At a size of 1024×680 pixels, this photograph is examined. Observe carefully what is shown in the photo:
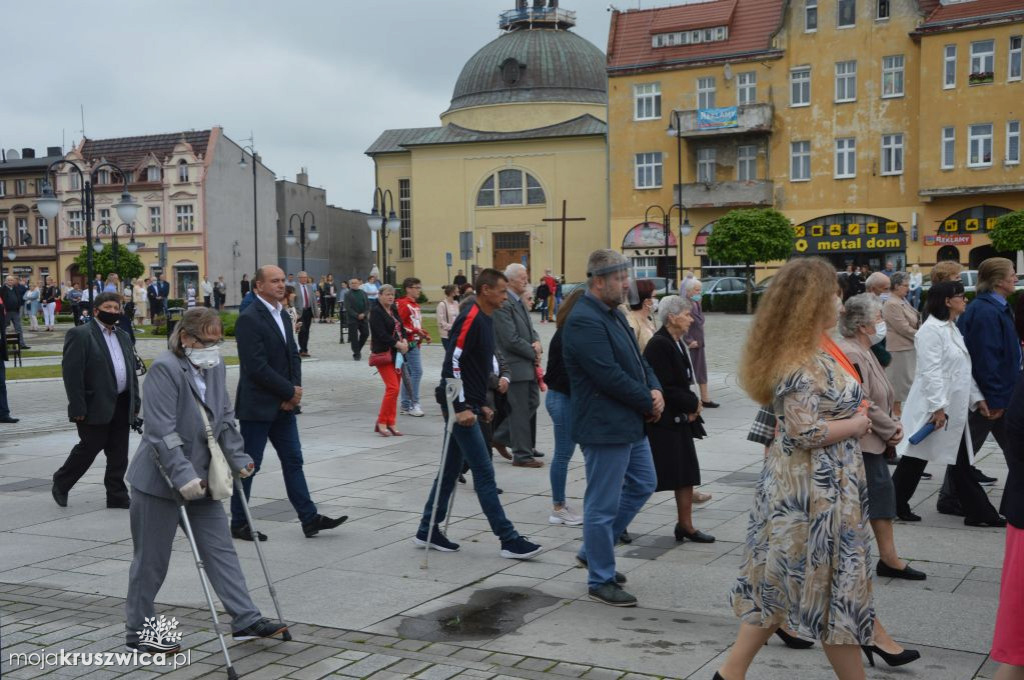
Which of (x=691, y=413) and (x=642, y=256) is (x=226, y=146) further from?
(x=691, y=413)

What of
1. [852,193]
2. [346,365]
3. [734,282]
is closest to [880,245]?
[852,193]

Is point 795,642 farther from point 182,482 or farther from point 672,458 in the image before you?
point 182,482

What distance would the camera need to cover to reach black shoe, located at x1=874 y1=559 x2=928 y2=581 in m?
6.72

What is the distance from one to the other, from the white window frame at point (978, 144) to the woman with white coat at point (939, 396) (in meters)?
43.7

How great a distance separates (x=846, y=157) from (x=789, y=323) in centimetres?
5050

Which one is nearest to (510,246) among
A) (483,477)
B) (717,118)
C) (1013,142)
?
(717,118)

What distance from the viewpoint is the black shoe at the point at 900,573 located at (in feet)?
22.0

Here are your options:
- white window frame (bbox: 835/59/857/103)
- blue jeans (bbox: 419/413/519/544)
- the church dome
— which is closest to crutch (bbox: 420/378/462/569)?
blue jeans (bbox: 419/413/519/544)

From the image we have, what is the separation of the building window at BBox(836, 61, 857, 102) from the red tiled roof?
3854 millimetres

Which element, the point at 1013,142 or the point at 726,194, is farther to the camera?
the point at 726,194

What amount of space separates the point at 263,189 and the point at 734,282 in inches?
1716

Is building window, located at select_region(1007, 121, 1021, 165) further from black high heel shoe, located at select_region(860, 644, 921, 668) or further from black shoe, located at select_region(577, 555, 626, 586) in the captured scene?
black high heel shoe, located at select_region(860, 644, 921, 668)

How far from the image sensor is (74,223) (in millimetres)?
76500

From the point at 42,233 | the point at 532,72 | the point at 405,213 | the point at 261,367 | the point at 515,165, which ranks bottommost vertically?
the point at 261,367
